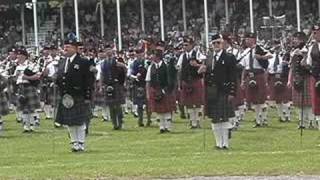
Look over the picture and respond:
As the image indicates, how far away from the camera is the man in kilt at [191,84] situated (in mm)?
19594

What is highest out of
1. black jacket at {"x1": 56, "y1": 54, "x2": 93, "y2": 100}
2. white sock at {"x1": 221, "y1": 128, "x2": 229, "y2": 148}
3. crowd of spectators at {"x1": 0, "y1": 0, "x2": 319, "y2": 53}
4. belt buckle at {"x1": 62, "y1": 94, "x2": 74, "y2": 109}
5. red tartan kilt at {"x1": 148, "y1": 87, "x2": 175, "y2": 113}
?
crowd of spectators at {"x1": 0, "y1": 0, "x2": 319, "y2": 53}

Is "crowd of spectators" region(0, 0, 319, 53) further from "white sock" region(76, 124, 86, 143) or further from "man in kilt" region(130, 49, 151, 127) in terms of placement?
"white sock" region(76, 124, 86, 143)

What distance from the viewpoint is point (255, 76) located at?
19375 mm

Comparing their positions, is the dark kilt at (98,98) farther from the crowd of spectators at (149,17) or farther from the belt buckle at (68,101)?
the crowd of spectators at (149,17)

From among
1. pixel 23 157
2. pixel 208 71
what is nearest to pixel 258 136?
pixel 208 71

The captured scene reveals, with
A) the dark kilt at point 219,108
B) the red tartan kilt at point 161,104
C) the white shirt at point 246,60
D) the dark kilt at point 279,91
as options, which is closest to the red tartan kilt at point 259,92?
the white shirt at point 246,60

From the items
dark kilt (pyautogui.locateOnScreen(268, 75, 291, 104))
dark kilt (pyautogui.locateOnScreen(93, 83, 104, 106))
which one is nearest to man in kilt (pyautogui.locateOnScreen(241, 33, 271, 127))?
dark kilt (pyautogui.locateOnScreen(268, 75, 291, 104))

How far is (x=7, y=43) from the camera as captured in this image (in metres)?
43.3

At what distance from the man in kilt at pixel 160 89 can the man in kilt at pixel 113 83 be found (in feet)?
3.22

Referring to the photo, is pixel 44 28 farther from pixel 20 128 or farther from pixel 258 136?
pixel 258 136

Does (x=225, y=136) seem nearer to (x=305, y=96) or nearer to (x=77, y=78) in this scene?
(x=77, y=78)

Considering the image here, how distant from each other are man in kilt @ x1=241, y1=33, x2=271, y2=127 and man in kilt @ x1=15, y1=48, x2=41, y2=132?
Result: 484 centimetres

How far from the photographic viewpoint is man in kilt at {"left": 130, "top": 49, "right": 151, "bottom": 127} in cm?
2120

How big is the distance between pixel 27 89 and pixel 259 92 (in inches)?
210
